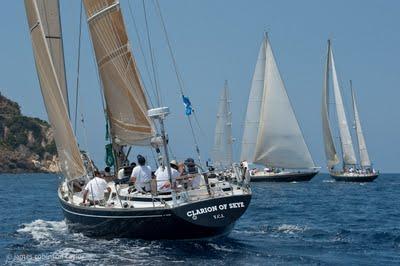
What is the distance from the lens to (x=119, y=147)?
24.8m

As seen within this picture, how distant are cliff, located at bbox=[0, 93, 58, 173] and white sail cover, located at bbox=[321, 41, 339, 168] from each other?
250 ft

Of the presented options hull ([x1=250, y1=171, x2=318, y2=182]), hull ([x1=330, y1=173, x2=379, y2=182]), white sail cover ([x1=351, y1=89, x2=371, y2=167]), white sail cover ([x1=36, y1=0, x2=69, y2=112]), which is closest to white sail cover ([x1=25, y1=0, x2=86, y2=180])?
white sail cover ([x1=36, y1=0, x2=69, y2=112])

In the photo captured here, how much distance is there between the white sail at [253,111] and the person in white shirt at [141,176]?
46.5 meters

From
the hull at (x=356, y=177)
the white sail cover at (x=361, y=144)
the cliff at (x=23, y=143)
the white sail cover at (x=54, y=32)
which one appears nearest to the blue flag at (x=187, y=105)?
the white sail cover at (x=54, y=32)

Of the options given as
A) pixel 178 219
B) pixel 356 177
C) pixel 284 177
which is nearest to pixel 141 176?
pixel 178 219

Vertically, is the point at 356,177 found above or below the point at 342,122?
below

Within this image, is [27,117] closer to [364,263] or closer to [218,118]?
[218,118]

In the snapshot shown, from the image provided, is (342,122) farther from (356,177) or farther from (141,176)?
(141,176)

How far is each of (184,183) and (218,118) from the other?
48.5m

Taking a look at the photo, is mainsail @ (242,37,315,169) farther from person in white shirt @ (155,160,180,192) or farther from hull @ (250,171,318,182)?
person in white shirt @ (155,160,180,192)

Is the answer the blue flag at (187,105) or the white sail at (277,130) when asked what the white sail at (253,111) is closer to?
the white sail at (277,130)

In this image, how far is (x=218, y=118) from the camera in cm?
6806

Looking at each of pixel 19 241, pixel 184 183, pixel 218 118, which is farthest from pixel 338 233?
pixel 218 118

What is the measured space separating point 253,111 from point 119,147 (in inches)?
1715
